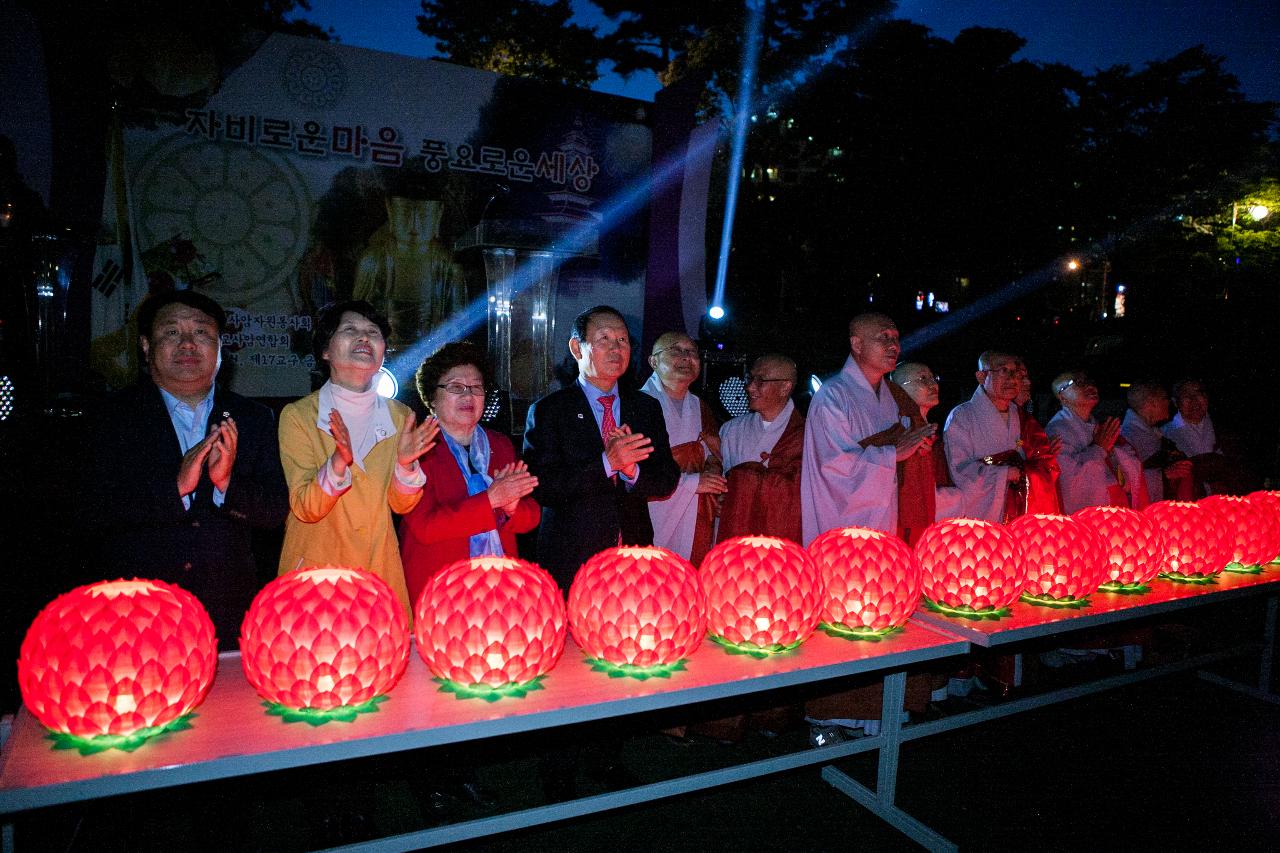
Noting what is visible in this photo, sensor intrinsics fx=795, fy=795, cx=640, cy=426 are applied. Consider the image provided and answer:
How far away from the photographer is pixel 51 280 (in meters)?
4.81

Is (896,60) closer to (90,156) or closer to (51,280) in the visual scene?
(90,156)

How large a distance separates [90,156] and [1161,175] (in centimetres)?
1697

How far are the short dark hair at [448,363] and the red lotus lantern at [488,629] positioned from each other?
3.92ft

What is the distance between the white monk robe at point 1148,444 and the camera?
6.38 metres

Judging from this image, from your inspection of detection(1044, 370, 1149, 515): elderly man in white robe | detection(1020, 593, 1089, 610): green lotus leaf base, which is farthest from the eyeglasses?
detection(1044, 370, 1149, 515): elderly man in white robe

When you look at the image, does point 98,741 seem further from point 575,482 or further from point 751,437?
point 751,437

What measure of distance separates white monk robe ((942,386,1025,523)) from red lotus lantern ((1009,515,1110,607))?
224cm

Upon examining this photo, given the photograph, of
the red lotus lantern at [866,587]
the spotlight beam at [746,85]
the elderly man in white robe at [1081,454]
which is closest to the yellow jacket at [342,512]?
the red lotus lantern at [866,587]

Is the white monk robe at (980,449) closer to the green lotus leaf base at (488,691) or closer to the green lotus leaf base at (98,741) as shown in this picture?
the green lotus leaf base at (488,691)

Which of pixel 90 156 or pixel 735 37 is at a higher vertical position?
pixel 735 37

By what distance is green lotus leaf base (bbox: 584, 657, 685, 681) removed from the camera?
6.28 ft

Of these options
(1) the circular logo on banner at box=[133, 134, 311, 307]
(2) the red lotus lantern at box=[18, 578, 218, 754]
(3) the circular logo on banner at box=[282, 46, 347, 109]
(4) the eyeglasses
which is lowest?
(2) the red lotus lantern at box=[18, 578, 218, 754]

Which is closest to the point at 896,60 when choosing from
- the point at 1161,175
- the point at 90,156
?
the point at 1161,175

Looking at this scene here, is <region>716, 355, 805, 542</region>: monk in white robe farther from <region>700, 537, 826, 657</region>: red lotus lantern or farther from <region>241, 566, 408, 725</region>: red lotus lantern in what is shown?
<region>241, 566, 408, 725</region>: red lotus lantern
